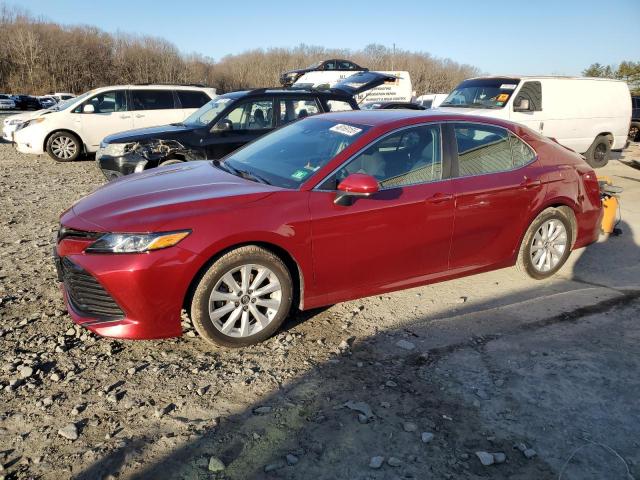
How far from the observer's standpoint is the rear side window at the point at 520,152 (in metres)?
4.68

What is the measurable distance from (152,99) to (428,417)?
11053 millimetres

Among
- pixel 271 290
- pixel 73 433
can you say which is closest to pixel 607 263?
pixel 271 290

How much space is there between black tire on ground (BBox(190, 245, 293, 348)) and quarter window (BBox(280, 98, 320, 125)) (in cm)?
525

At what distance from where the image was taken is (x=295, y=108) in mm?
8453

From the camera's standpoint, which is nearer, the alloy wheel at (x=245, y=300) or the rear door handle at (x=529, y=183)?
the alloy wheel at (x=245, y=300)

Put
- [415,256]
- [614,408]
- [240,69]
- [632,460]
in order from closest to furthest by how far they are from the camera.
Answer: [632,460], [614,408], [415,256], [240,69]

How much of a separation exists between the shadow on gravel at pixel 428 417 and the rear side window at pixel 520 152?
1.65 m

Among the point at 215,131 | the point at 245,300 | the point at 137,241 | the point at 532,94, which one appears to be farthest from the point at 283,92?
the point at 137,241

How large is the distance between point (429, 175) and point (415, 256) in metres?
0.67

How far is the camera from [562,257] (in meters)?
5.09

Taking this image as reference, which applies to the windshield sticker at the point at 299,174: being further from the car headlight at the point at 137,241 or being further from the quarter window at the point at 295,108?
the quarter window at the point at 295,108

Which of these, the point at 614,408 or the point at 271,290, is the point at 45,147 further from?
the point at 614,408

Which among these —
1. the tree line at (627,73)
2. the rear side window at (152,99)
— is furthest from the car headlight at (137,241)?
the tree line at (627,73)

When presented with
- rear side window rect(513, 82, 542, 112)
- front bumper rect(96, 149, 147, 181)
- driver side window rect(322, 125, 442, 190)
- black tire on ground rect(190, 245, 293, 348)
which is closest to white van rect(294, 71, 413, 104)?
rear side window rect(513, 82, 542, 112)
